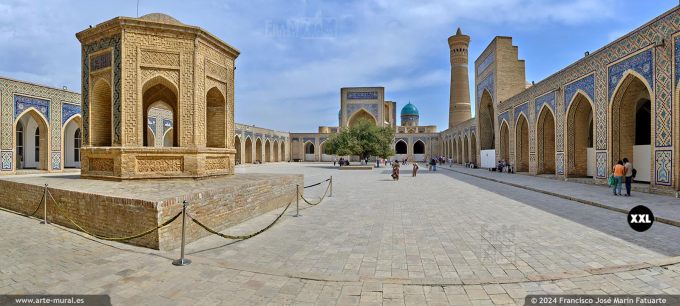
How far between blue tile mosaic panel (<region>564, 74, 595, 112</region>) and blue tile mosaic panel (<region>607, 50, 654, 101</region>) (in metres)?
1.02

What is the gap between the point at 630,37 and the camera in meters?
10.7

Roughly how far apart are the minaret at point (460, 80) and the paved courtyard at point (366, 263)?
117 ft

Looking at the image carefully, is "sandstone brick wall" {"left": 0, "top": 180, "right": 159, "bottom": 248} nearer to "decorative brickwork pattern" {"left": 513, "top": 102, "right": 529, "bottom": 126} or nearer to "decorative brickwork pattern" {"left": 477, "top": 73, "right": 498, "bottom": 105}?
"decorative brickwork pattern" {"left": 513, "top": 102, "right": 529, "bottom": 126}

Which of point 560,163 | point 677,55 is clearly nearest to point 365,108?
point 560,163

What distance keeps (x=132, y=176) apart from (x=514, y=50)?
2252 cm

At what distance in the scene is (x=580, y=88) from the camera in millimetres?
13469

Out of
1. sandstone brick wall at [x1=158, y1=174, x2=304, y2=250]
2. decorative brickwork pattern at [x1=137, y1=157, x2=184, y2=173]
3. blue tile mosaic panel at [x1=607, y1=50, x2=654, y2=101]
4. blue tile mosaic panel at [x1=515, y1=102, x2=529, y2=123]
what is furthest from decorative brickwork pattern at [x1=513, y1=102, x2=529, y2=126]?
decorative brickwork pattern at [x1=137, y1=157, x2=184, y2=173]

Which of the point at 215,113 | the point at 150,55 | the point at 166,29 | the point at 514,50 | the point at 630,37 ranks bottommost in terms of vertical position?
the point at 215,113

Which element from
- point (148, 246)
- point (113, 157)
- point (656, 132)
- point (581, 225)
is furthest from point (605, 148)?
point (113, 157)

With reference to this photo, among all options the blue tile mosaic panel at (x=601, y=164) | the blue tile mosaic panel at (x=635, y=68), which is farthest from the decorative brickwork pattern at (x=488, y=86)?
the blue tile mosaic panel at (x=635, y=68)

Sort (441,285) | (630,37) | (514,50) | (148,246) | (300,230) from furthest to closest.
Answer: (514,50), (630,37), (300,230), (148,246), (441,285)

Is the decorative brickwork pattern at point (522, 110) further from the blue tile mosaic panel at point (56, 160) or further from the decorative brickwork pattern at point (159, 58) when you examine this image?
the blue tile mosaic panel at point (56, 160)

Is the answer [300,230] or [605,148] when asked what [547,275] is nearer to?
[300,230]

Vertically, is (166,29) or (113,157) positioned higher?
(166,29)
